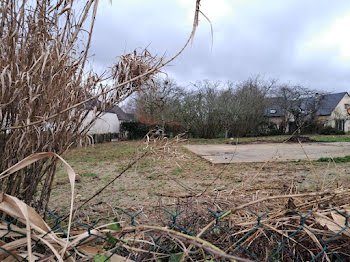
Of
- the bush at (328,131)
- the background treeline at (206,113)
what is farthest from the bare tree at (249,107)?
the bush at (328,131)

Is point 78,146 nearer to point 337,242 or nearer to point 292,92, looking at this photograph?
point 337,242

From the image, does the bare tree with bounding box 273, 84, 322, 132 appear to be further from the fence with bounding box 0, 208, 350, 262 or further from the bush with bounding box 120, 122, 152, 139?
the fence with bounding box 0, 208, 350, 262

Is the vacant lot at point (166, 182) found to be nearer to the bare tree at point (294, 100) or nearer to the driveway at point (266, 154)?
the driveway at point (266, 154)

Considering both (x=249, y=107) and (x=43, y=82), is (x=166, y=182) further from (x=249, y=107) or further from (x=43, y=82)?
(x=249, y=107)

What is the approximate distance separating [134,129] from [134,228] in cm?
2047

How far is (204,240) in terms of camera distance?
97 cm

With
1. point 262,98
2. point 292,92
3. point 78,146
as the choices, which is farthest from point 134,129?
point 78,146

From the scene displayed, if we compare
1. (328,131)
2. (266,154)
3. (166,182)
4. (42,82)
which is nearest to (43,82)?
(42,82)

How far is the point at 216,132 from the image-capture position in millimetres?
20078

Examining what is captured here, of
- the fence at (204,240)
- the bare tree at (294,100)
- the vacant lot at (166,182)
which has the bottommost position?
the vacant lot at (166,182)

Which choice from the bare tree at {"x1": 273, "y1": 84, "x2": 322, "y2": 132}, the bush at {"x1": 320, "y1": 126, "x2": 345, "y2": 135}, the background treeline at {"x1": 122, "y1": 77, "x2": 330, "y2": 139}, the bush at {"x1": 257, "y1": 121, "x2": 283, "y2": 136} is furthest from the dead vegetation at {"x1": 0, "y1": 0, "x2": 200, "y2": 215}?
the bush at {"x1": 320, "y1": 126, "x2": 345, "y2": 135}

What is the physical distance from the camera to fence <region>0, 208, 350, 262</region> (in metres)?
0.89

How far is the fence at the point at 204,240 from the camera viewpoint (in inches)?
35.1

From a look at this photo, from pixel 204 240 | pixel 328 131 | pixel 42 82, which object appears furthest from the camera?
A: pixel 328 131
